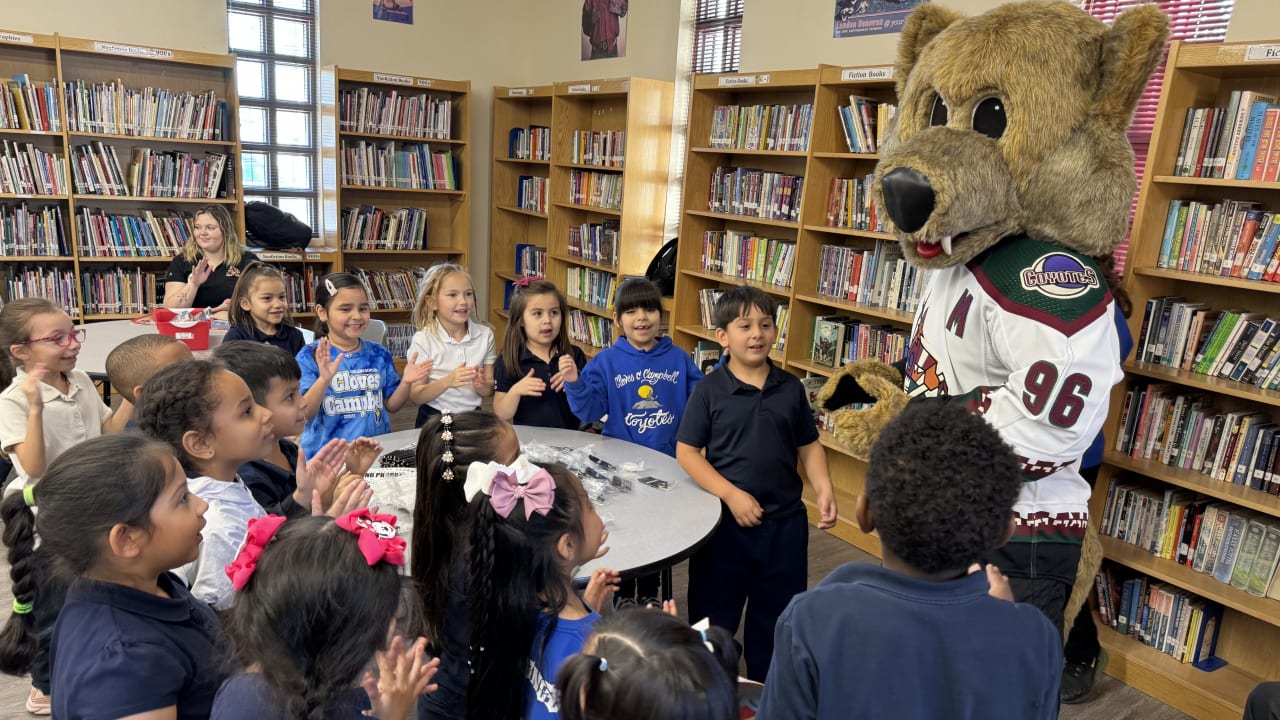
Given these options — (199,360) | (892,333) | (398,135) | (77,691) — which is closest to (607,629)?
(77,691)

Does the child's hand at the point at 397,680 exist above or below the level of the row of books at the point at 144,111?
below

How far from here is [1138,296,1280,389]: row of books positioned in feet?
8.22

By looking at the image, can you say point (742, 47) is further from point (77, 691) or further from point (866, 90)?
point (77, 691)

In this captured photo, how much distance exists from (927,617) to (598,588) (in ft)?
2.25

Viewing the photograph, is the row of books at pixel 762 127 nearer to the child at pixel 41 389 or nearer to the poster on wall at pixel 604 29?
the poster on wall at pixel 604 29

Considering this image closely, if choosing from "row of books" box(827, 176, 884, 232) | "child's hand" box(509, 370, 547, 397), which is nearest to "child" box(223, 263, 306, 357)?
"child's hand" box(509, 370, 547, 397)

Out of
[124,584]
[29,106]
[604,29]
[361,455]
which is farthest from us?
[604,29]

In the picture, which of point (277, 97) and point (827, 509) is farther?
point (277, 97)

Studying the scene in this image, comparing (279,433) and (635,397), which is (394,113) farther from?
(279,433)

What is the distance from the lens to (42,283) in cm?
493

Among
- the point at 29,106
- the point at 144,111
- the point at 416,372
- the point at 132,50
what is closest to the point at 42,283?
the point at 29,106

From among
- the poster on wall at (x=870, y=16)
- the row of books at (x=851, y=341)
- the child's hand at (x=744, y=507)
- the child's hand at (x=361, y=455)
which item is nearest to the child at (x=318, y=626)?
the child's hand at (x=361, y=455)

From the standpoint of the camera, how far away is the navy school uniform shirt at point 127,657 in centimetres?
117

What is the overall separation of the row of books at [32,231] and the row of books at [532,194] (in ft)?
9.41
